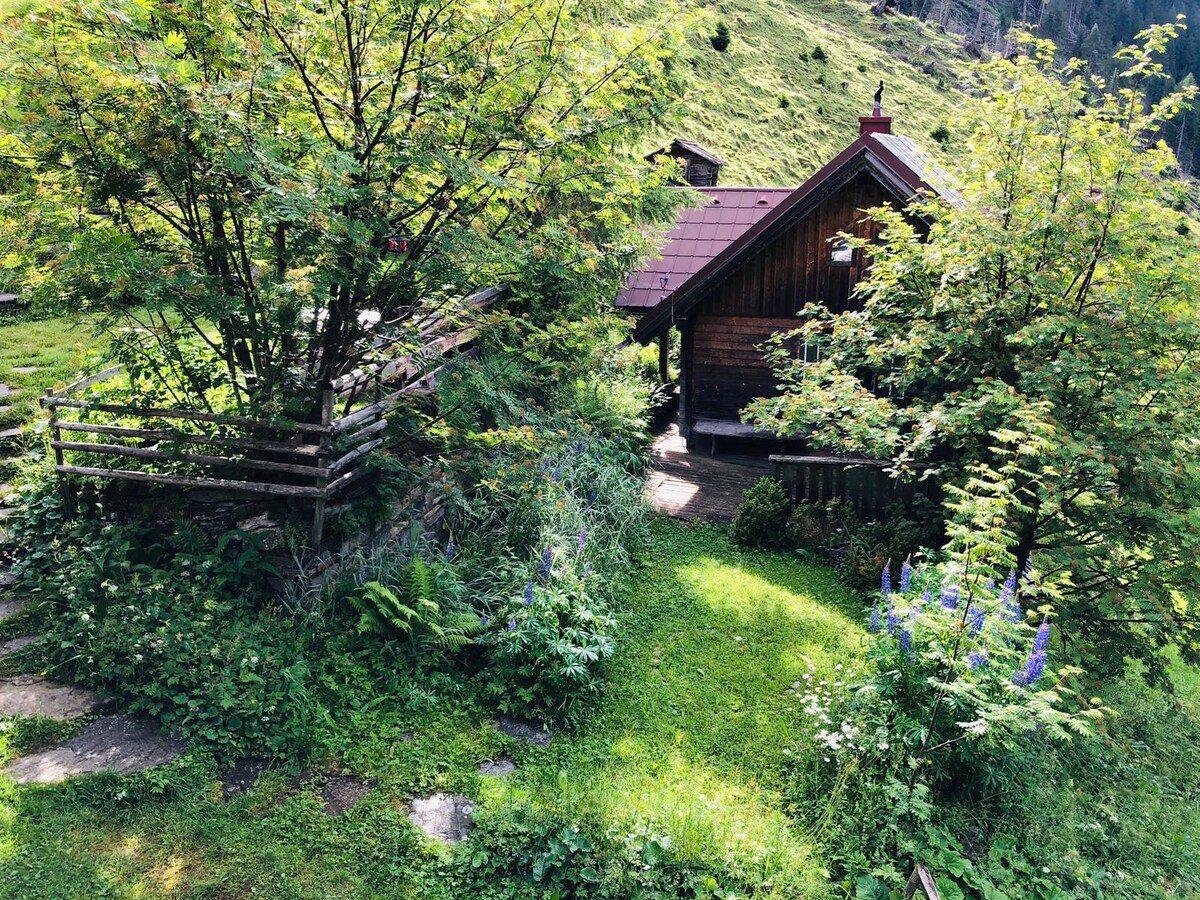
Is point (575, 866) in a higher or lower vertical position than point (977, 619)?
lower

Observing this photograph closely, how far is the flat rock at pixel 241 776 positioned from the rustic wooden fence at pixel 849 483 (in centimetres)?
771

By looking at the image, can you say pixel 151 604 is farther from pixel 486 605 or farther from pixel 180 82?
pixel 180 82

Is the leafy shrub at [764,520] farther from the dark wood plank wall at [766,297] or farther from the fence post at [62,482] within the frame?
the fence post at [62,482]

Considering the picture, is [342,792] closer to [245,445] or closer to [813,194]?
[245,445]

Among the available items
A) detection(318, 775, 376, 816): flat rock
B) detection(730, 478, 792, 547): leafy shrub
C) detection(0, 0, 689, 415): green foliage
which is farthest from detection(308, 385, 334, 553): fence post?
detection(730, 478, 792, 547): leafy shrub

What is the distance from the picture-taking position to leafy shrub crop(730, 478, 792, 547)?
10633mm

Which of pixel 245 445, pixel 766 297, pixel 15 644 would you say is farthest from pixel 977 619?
pixel 766 297

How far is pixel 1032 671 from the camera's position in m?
5.85

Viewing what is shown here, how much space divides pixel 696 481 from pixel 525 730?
774cm

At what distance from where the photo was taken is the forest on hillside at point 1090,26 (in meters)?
71.5

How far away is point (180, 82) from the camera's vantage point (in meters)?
5.00

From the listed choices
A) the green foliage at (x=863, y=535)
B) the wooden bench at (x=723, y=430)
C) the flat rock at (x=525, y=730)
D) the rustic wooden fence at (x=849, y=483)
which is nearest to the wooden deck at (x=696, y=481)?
the wooden bench at (x=723, y=430)

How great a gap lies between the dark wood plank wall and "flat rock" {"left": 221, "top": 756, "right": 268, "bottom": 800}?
1046 cm

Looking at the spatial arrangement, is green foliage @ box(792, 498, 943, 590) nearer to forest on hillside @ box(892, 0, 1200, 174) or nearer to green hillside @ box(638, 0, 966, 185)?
green hillside @ box(638, 0, 966, 185)
